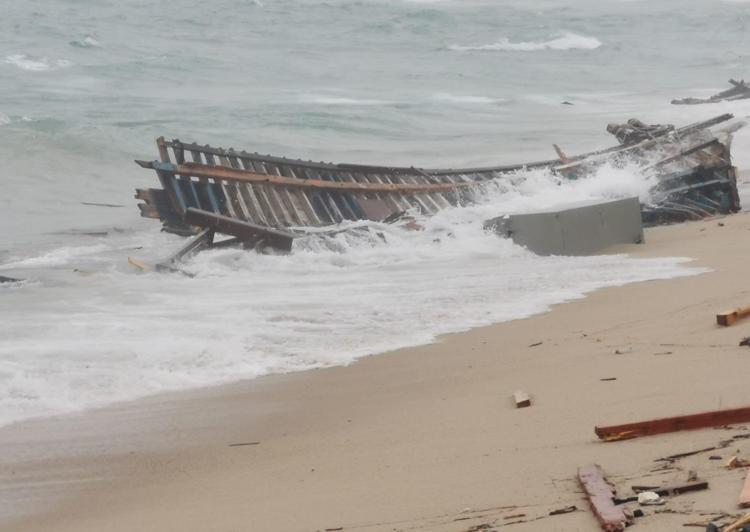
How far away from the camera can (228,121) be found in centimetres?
2794

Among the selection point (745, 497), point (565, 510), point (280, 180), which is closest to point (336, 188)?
point (280, 180)

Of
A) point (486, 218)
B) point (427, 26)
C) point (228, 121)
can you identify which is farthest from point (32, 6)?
point (486, 218)

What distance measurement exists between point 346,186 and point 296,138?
42.5 ft

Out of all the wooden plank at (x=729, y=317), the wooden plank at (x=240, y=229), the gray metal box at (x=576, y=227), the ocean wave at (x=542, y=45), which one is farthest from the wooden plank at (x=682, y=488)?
the ocean wave at (x=542, y=45)

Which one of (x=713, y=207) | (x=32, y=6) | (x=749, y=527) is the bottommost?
(x=713, y=207)

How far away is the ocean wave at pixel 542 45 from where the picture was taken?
5079cm

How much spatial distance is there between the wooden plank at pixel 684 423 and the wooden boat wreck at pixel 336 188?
7.59 metres

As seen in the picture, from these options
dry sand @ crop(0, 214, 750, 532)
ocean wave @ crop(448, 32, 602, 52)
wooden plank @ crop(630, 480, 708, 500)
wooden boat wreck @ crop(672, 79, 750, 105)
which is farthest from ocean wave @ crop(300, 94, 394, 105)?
wooden plank @ crop(630, 480, 708, 500)

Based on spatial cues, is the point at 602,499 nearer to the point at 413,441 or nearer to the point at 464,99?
the point at 413,441

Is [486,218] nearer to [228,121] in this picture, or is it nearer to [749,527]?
[749,527]

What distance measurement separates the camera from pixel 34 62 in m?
38.2

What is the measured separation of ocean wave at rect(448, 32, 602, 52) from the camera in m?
50.8

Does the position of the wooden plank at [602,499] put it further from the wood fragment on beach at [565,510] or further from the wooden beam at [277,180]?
the wooden beam at [277,180]

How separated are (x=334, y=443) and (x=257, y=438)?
0.50m
